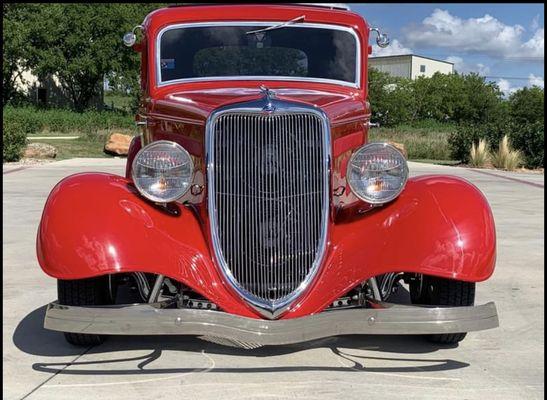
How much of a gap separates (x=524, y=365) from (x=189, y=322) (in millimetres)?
1980

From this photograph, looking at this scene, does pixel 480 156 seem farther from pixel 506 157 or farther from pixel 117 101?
pixel 117 101

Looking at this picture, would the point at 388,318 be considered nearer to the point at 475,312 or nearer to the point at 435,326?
the point at 435,326

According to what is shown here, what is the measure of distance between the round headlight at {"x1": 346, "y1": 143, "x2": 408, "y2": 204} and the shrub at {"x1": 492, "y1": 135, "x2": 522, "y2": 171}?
17219 mm

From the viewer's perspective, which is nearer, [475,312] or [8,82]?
[475,312]

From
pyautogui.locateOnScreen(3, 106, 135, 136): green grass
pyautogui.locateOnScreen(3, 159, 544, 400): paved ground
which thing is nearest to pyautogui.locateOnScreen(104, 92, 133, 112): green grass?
pyautogui.locateOnScreen(3, 106, 135, 136): green grass

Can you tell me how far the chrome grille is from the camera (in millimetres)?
3664

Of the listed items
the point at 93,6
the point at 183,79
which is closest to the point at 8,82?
the point at 93,6

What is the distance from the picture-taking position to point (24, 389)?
340cm

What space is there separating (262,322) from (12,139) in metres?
16.6

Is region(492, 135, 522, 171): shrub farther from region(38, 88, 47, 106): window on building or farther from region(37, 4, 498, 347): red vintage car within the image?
region(38, 88, 47, 106): window on building

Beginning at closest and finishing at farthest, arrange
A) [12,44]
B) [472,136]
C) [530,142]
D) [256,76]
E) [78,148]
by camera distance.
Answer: [256,76] < [530,142] < [472,136] < [78,148] < [12,44]

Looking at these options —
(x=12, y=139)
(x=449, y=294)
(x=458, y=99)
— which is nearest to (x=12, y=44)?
(x=12, y=139)

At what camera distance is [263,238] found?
3662mm

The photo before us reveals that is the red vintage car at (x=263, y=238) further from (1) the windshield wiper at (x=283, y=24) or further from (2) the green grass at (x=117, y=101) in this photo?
(2) the green grass at (x=117, y=101)
